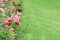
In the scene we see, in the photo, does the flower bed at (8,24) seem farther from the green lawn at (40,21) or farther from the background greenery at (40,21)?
the green lawn at (40,21)

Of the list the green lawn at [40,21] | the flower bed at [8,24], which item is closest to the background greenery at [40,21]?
the green lawn at [40,21]

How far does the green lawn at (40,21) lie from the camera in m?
5.95

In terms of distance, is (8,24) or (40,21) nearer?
(8,24)

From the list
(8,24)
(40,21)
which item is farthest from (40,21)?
(8,24)

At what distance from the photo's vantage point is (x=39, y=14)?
7.80 metres

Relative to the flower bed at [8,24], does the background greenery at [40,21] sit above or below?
below

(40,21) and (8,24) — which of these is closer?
(8,24)

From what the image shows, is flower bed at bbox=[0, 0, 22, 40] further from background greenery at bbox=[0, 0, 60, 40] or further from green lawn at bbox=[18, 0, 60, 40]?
green lawn at bbox=[18, 0, 60, 40]

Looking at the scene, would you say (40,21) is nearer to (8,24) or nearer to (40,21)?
(40,21)

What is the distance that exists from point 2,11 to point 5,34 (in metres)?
0.66

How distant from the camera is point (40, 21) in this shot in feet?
23.1

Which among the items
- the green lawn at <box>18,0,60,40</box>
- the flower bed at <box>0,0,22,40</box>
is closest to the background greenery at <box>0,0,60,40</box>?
the green lawn at <box>18,0,60,40</box>

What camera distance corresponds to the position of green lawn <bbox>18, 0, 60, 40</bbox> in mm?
5952

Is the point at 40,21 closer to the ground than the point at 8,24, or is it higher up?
closer to the ground
